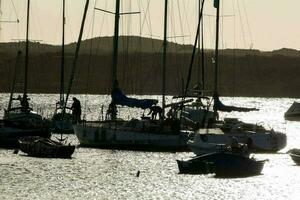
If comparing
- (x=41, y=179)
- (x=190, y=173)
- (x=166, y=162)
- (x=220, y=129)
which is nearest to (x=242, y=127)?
(x=220, y=129)

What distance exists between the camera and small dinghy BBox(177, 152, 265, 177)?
56959mm

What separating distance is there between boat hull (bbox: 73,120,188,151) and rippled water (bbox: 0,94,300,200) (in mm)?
639

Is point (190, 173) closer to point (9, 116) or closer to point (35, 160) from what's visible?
point (35, 160)

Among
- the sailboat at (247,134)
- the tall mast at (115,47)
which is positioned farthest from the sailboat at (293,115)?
the tall mast at (115,47)

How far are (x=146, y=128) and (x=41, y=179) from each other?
1490 centimetres

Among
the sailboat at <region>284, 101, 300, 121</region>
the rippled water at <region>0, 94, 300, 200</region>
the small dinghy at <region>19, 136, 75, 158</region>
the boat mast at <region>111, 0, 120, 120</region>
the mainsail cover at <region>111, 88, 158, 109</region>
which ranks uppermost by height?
the boat mast at <region>111, 0, 120, 120</region>

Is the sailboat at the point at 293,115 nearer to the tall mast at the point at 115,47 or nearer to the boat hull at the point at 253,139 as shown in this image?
the boat hull at the point at 253,139

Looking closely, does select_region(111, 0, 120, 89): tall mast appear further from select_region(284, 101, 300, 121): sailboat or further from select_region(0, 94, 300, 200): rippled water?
select_region(284, 101, 300, 121): sailboat

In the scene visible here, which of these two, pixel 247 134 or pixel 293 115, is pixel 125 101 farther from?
pixel 293 115

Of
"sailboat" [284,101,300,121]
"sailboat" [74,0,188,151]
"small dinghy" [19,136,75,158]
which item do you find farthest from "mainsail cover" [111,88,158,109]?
"sailboat" [284,101,300,121]

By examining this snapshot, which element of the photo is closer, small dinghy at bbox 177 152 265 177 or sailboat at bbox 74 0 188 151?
small dinghy at bbox 177 152 265 177

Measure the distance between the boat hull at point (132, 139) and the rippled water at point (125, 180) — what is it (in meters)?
0.64

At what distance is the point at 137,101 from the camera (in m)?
71.2

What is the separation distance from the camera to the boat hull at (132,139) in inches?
2758
